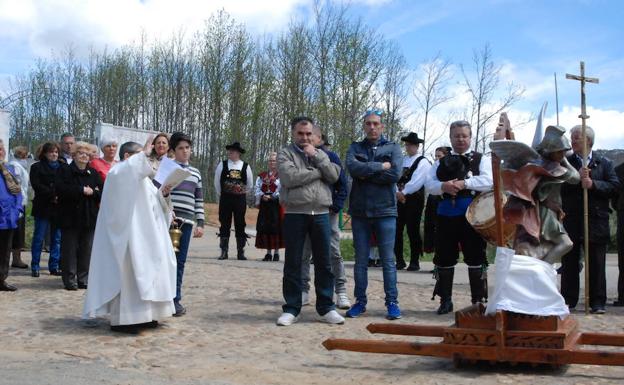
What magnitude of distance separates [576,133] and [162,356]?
508cm

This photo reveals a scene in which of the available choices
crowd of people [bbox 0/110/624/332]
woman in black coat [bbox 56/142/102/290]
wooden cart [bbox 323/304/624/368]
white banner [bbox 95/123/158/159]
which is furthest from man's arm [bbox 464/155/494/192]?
white banner [bbox 95/123/158/159]

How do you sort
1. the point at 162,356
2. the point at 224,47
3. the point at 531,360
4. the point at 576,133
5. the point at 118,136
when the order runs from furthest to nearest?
1. the point at 224,47
2. the point at 118,136
3. the point at 576,133
4. the point at 162,356
5. the point at 531,360

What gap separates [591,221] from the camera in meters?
8.33

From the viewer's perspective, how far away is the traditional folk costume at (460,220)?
7.56m

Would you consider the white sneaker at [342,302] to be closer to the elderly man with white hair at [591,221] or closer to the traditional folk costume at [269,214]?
the elderly man with white hair at [591,221]

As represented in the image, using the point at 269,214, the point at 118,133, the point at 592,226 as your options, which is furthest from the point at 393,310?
the point at 118,133

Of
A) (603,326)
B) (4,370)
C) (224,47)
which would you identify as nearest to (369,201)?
(603,326)

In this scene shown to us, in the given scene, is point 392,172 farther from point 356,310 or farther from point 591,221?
point 591,221

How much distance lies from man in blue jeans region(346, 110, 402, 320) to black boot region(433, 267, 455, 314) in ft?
1.79

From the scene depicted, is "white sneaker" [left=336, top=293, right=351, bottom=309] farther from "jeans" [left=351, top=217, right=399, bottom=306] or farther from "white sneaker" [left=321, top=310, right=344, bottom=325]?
A: "white sneaker" [left=321, top=310, right=344, bottom=325]

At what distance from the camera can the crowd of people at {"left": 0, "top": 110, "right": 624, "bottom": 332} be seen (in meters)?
6.77

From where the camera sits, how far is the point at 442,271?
781cm

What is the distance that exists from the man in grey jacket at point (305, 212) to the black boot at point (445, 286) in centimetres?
122

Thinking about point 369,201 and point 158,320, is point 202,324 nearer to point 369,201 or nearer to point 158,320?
point 158,320
